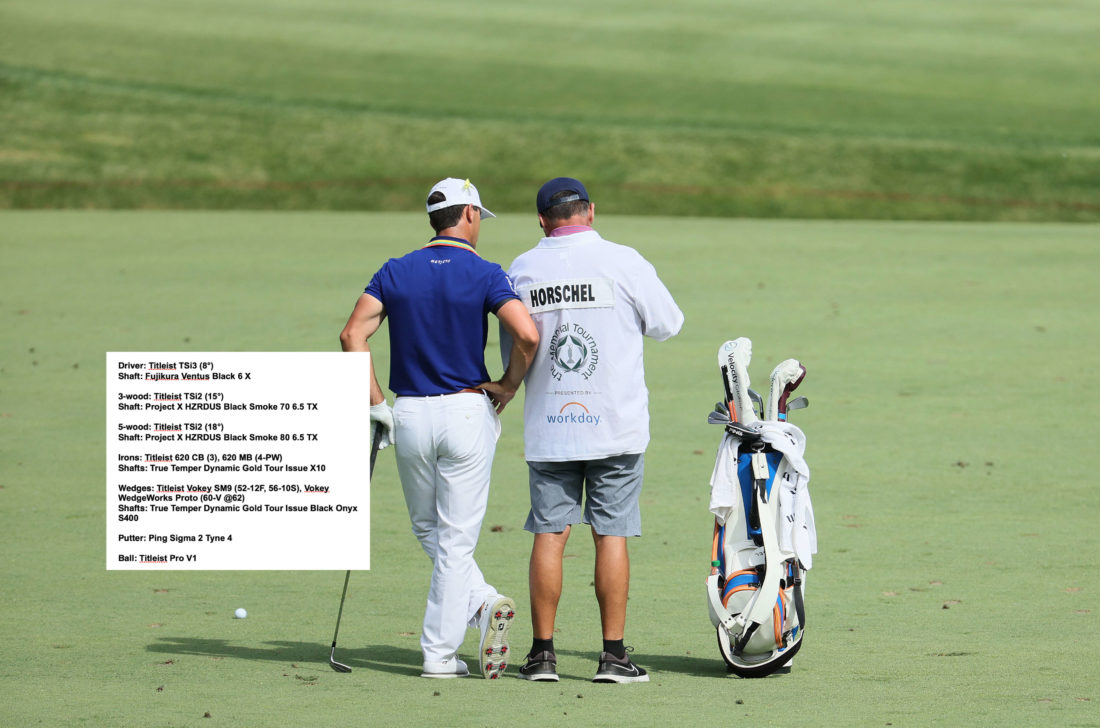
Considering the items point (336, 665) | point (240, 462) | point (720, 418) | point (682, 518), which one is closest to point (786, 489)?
point (720, 418)

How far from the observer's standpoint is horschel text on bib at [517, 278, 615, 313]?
22.0 ft

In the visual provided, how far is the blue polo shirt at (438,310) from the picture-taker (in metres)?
6.63

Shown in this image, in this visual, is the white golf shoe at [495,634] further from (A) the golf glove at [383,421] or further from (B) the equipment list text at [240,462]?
(A) the golf glove at [383,421]

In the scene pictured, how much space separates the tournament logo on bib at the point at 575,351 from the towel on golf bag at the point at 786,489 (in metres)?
0.71

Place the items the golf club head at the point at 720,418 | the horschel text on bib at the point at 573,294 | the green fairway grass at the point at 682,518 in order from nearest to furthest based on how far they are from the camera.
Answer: the green fairway grass at the point at 682,518 < the horschel text on bib at the point at 573,294 < the golf club head at the point at 720,418

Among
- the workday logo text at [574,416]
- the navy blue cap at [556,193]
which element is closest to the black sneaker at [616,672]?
the workday logo text at [574,416]

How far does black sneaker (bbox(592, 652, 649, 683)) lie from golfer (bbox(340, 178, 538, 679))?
431 mm

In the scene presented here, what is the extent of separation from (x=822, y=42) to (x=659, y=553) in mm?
32558

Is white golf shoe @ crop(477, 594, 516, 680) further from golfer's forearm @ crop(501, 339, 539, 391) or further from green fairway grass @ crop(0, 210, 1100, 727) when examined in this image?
golfer's forearm @ crop(501, 339, 539, 391)

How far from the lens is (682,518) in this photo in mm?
9930

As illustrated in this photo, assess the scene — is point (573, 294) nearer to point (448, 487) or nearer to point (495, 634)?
point (448, 487)

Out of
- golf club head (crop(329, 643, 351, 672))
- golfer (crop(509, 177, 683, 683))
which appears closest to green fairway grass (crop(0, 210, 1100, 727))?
golf club head (crop(329, 643, 351, 672))

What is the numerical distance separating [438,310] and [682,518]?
147 inches

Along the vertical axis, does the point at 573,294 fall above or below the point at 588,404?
above
